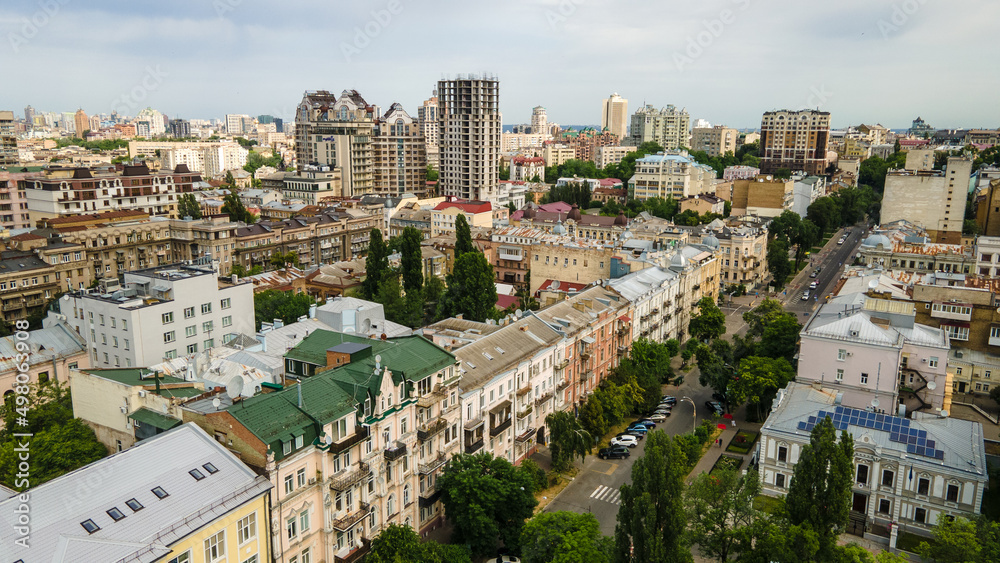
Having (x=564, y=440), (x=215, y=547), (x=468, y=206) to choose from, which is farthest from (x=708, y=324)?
(x=468, y=206)

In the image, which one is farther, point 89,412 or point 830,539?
point 89,412

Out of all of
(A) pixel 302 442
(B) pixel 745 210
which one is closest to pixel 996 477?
(A) pixel 302 442

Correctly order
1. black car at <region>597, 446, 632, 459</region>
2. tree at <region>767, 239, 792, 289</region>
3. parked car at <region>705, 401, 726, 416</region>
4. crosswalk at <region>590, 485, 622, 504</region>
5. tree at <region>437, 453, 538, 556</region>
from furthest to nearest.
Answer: tree at <region>767, 239, 792, 289</region> < parked car at <region>705, 401, 726, 416</region> < black car at <region>597, 446, 632, 459</region> < crosswalk at <region>590, 485, 622, 504</region> < tree at <region>437, 453, 538, 556</region>

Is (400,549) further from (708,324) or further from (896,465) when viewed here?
(708,324)

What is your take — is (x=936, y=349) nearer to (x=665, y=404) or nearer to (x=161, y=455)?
(x=665, y=404)

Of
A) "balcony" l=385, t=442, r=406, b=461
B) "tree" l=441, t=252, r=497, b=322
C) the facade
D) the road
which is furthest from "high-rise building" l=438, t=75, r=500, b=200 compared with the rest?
"balcony" l=385, t=442, r=406, b=461

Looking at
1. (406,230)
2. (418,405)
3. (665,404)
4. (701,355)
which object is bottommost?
(665,404)

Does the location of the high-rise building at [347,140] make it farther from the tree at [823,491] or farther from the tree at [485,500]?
the tree at [823,491]

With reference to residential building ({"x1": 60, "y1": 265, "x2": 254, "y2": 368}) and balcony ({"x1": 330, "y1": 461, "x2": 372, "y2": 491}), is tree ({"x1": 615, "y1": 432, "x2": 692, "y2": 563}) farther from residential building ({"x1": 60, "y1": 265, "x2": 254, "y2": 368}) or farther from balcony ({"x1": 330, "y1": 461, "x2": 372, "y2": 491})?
residential building ({"x1": 60, "y1": 265, "x2": 254, "y2": 368})
